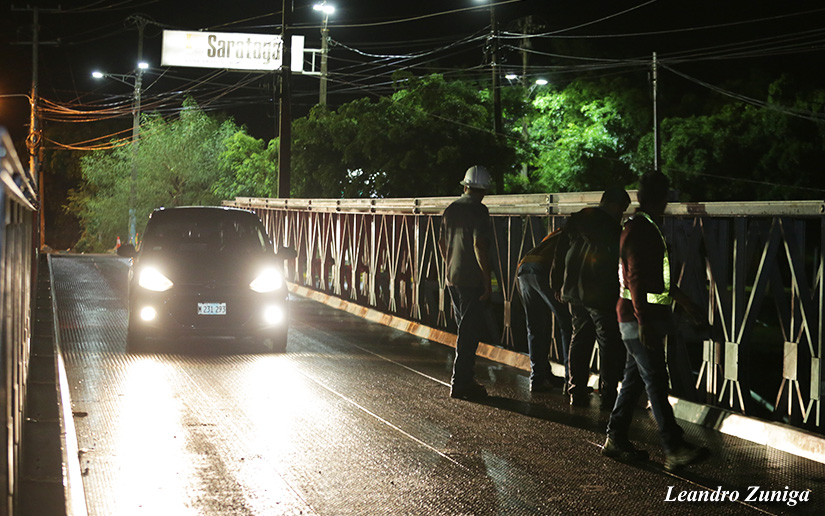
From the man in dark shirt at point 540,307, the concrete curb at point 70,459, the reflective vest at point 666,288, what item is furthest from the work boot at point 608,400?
the concrete curb at point 70,459

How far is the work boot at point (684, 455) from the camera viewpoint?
6.64 meters

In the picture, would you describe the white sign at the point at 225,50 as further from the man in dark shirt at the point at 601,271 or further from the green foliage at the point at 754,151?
the man in dark shirt at the point at 601,271

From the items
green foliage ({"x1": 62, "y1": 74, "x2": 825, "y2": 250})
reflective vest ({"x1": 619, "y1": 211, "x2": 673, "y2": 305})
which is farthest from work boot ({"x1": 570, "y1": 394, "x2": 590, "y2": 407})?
green foliage ({"x1": 62, "y1": 74, "x2": 825, "y2": 250})

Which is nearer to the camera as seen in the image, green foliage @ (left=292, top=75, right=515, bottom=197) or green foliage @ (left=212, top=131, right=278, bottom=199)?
green foliage @ (left=292, top=75, right=515, bottom=197)

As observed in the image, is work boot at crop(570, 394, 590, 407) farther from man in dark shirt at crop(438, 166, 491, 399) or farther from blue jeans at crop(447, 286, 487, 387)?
blue jeans at crop(447, 286, 487, 387)

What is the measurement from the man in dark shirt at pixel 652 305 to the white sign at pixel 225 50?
2141 inches

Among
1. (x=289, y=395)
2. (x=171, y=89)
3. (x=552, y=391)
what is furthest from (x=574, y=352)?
(x=171, y=89)

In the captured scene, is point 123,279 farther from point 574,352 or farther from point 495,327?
point 574,352

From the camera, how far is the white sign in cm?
6047

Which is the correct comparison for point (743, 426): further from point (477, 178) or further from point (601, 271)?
point (477, 178)

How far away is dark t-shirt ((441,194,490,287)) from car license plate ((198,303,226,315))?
12.1ft

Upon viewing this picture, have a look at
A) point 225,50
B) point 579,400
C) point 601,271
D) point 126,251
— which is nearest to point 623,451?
point 601,271

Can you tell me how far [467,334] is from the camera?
9297 millimetres

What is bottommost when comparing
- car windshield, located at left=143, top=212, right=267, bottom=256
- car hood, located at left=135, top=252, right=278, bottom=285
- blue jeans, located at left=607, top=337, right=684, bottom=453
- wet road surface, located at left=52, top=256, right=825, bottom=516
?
wet road surface, located at left=52, top=256, right=825, bottom=516
